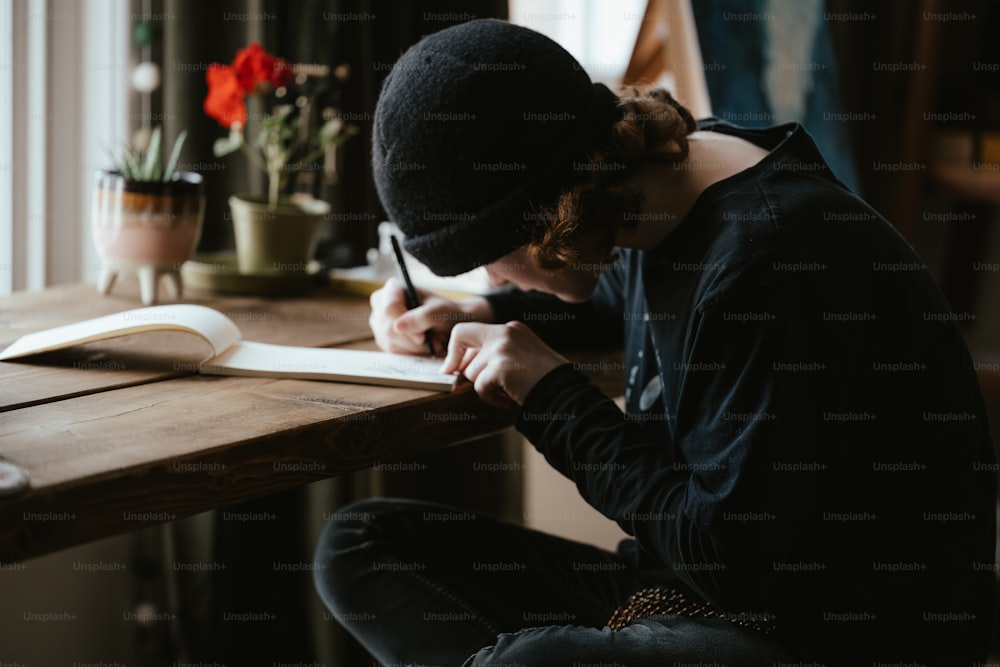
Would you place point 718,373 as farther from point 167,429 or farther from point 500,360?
point 167,429

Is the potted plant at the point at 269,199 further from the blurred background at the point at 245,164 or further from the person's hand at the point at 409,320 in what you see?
the person's hand at the point at 409,320

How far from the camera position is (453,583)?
130 cm

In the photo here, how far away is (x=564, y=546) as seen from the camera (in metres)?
1.36

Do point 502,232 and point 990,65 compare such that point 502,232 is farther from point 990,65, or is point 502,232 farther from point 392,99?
point 990,65

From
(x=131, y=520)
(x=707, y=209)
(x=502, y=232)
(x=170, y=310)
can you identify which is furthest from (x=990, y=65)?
(x=131, y=520)

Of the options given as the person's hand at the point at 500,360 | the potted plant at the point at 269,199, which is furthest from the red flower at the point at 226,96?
the person's hand at the point at 500,360

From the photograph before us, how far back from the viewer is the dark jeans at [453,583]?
119cm

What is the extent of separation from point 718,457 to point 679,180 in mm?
355

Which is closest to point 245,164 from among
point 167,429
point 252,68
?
point 252,68

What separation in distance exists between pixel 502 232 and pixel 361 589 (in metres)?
0.52

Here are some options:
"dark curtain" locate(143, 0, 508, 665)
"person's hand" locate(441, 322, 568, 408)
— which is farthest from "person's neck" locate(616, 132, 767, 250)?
"dark curtain" locate(143, 0, 508, 665)

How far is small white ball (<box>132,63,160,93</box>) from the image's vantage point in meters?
1.89

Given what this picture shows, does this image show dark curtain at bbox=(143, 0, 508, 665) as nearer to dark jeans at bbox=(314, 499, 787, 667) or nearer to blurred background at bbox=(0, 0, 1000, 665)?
blurred background at bbox=(0, 0, 1000, 665)

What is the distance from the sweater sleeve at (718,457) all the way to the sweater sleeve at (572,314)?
1.14 ft
